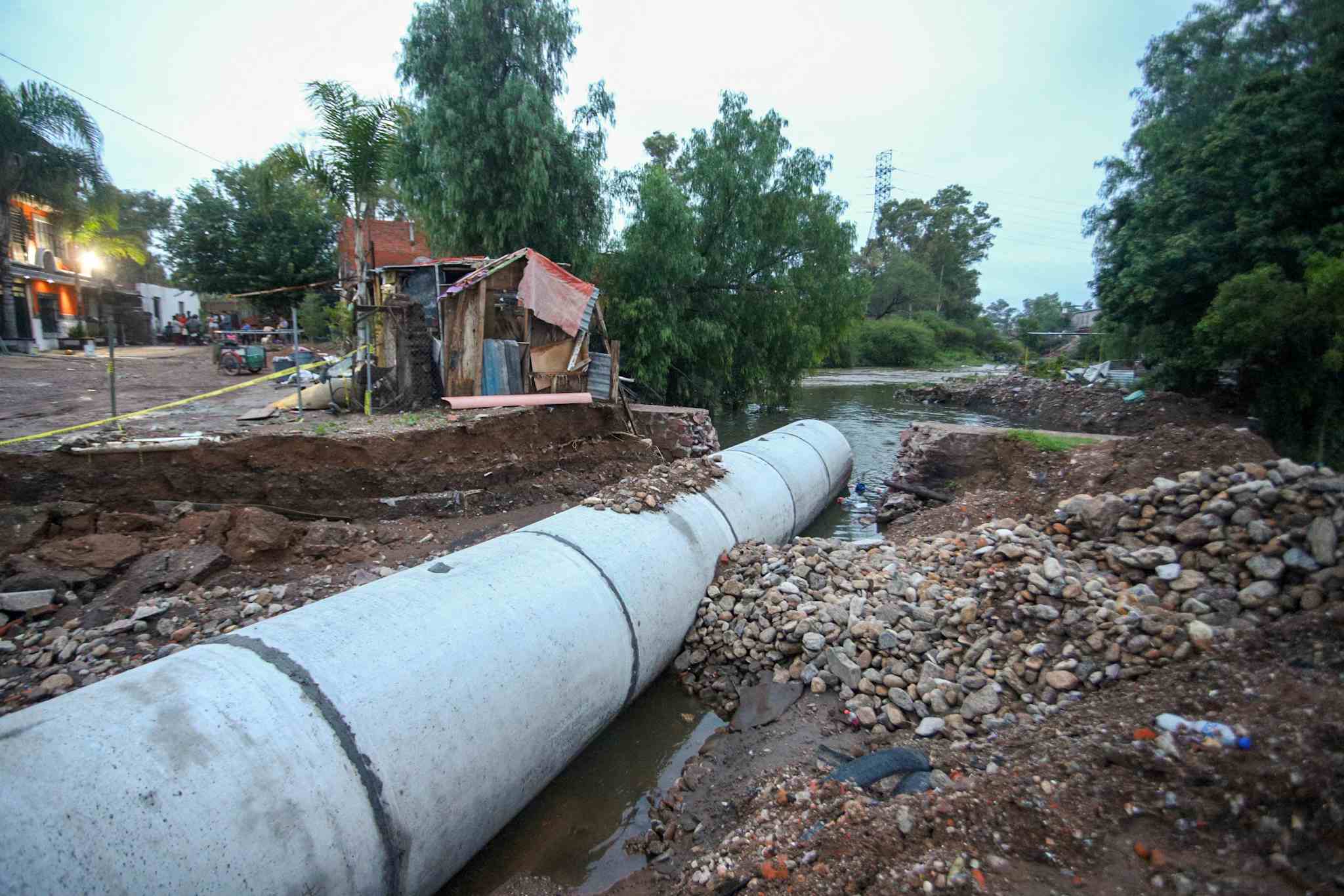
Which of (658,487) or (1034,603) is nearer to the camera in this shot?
(1034,603)

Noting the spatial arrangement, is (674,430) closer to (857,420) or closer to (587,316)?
(587,316)

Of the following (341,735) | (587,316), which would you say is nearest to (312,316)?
(587,316)

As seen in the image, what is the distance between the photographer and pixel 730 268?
16953mm

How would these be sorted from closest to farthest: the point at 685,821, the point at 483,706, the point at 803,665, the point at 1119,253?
the point at 483,706 < the point at 685,821 < the point at 803,665 < the point at 1119,253

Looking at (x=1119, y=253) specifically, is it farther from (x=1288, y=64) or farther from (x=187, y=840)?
(x=187, y=840)

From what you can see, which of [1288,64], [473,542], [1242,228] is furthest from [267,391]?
[1288,64]

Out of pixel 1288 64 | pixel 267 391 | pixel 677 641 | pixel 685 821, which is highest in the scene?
pixel 1288 64

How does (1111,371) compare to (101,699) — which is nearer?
(101,699)

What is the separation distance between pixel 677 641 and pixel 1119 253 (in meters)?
16.1

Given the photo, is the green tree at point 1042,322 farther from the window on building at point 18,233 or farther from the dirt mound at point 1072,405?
the window on building at point 18,233

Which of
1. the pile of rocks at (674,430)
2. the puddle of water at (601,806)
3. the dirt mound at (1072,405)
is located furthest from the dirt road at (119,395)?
the dirt mound at (1072,405)

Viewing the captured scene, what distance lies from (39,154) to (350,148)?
1012 centimetres

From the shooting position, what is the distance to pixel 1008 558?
192 inches

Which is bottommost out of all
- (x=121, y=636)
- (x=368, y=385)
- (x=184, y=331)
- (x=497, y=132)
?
(x=121, y=636)
